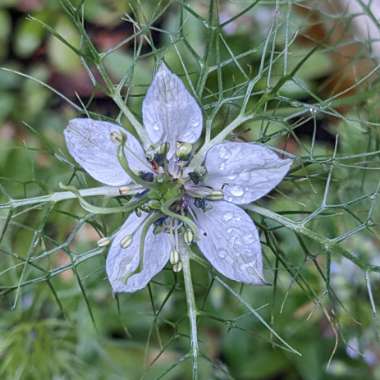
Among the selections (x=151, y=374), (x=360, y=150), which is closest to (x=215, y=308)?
(x=151, y=374)

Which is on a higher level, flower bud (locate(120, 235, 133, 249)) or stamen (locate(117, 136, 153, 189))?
stamen (locate(117, 136, 153, 189))

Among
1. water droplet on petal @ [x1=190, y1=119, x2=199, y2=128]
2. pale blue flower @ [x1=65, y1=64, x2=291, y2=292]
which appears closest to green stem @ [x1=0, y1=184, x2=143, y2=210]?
pale blue flower @ [x1=65, y1=64, x2=291, y2=292]

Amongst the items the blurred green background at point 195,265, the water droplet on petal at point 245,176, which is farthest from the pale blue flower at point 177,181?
the blurred green background at point 195,265

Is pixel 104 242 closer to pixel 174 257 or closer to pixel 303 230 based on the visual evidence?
pixel 174 257

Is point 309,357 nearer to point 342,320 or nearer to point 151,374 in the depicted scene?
point 342,320

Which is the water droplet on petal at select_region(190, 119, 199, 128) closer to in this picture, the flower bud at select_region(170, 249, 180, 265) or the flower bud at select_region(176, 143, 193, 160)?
the flower bud at select_region(176, 143, 193, 160)

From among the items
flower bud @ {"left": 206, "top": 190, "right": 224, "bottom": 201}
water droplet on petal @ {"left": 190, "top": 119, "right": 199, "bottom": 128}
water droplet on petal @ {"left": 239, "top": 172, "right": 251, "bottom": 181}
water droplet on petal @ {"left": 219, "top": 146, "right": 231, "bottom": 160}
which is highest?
water droplet on petal @ {"left": 190, "top": 119, "right": 199, "bottom": 128}
